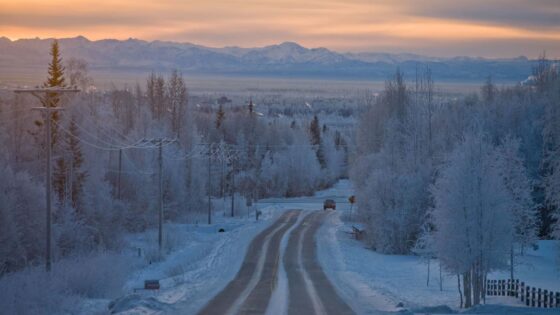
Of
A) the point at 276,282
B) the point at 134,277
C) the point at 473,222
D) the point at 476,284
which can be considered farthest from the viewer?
the point at 134,277

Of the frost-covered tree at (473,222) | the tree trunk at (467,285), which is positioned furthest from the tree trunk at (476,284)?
the tree trunk at (467,285)

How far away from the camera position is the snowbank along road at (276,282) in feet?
82.3

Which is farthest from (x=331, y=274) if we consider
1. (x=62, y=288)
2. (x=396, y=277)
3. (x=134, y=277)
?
(x=62, y=288)

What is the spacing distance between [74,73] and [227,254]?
145ft

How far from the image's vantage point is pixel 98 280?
90.2ft

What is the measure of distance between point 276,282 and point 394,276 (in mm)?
9920

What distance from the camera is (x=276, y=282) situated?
1288 inches

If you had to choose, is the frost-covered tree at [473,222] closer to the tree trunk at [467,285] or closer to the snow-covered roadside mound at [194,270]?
the tree trunk at [467,285]

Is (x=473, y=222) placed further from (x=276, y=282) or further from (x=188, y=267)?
(x=188, y=267)

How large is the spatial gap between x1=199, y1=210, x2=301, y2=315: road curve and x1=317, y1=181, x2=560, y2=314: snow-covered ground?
2898 millimetres

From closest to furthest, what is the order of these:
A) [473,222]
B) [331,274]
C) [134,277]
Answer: [473,222]
[134,277]
[331,274]

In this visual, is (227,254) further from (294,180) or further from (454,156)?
(294,180)

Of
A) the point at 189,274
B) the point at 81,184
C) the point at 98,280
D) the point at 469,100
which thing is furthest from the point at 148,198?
the point at 469,100

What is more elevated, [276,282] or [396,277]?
[276,282]
